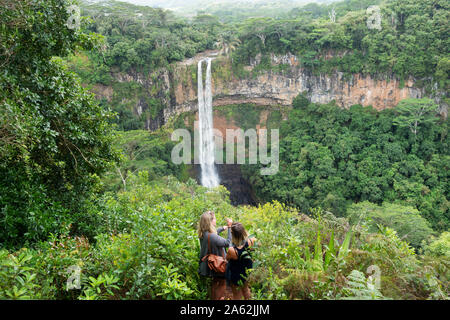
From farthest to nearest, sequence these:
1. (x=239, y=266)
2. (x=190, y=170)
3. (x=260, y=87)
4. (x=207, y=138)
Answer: (x=260, y=87), (x=207, y=138), (x=190, y=170), (x=239, y=266)

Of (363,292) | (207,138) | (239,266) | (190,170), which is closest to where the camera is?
(363,292)

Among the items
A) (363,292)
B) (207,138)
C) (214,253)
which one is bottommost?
(207,138)

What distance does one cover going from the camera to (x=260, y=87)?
2367cm

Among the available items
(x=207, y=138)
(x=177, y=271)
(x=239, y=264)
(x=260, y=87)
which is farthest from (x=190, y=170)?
(x=239, y=264)

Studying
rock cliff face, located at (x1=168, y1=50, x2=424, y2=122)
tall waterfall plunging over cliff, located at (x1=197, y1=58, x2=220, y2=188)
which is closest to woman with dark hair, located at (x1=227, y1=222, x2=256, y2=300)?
tall waterfall plunging over cliff, located at (x1=197, y1=58, x2=220, y2=188)

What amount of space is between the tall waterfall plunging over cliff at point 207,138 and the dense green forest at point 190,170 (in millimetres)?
1408

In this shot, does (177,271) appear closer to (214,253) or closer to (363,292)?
(214,253)

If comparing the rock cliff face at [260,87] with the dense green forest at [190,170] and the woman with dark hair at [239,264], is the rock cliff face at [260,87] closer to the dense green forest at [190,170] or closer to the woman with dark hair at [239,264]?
the dense green forest at [190,170]

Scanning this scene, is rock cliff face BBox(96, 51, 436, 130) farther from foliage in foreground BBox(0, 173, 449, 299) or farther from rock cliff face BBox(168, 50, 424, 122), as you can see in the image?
foliage in foreground BBox(0, 173, 449, 299)

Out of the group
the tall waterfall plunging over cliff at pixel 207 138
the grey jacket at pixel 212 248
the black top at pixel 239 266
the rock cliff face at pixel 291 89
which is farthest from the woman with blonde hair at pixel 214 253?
the rock cliff face at pixel 291 89

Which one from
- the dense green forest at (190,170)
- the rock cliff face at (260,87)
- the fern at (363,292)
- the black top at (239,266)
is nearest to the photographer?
the fern at (363,292)

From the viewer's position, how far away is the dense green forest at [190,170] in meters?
2.29

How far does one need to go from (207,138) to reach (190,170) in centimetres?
282

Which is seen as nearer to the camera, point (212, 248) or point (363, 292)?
point (363, 292)
